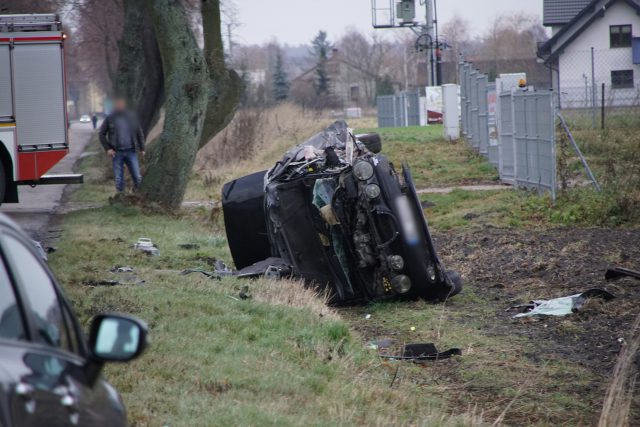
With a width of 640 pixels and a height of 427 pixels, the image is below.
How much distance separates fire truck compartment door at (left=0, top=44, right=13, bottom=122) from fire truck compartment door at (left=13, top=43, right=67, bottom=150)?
0.35ft

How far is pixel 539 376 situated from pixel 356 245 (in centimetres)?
270

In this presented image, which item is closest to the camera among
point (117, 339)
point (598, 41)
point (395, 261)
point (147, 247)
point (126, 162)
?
point (117, 339)

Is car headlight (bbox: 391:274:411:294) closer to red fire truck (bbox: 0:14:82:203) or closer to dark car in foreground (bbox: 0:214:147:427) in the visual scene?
dark car in foreground (bbox: 0:214:147:427)

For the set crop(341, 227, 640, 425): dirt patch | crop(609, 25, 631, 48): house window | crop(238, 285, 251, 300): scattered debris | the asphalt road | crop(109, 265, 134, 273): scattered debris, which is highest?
crop(609, 25, 631, 48): house window

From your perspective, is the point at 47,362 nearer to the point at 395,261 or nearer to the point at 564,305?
the point at 395,261

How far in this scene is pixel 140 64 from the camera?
2425 cm

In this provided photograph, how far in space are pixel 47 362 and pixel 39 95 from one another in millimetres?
14672

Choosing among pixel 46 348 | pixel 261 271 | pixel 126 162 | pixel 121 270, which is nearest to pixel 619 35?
pixel 126 162

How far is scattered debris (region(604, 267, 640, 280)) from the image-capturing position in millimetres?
9547

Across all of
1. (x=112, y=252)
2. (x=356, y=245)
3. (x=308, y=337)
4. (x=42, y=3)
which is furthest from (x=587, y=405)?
(x=42, y=3)

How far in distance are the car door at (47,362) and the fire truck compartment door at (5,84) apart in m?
13.6

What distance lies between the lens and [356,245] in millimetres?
9172

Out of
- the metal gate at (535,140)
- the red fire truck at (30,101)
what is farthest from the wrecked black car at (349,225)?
the red fire truck at (30,101)

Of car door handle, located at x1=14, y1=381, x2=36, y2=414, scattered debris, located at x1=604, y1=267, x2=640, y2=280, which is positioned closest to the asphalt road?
scattered debris, located at x1=604, y1=267, x2=640, y2=280
